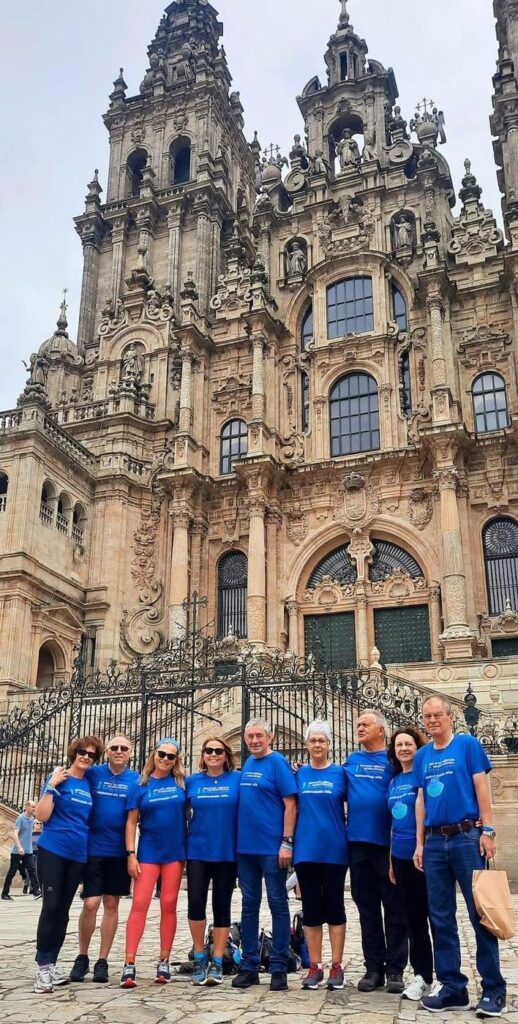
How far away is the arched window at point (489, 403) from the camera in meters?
27.0

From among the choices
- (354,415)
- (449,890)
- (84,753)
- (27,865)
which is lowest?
(27,865)

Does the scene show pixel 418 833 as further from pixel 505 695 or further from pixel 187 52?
pixel 187 52

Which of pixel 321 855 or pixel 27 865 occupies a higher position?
pixel 321 855

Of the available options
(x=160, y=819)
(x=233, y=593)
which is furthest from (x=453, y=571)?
(x=160, y=819)

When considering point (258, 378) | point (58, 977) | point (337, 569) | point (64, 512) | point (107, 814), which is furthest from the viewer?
point (258, 378)

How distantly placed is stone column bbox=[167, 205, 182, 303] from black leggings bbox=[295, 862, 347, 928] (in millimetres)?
29815

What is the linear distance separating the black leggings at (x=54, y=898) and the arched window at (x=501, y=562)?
20079mm

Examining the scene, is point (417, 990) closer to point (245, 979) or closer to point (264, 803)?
point (245, 979)

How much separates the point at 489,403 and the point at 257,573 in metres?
9.02

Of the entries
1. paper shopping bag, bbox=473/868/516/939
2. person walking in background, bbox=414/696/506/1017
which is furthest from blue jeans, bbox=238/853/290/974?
paper shopping bag, bbox=473/868/516/939

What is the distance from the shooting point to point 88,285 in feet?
117

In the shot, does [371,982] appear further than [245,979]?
No

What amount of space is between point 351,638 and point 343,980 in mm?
20800

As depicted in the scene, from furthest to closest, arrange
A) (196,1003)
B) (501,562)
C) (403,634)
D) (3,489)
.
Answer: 1. (403,634)
2. (3,489)
3. (501,562)
4. (196,1003)
